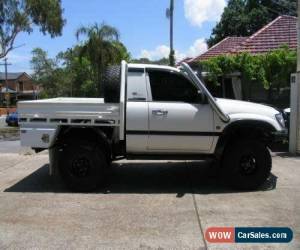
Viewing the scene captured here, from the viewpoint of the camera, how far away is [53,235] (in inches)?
229

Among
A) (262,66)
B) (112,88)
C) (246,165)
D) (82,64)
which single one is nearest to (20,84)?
(82,64)

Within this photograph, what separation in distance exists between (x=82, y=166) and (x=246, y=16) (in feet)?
134

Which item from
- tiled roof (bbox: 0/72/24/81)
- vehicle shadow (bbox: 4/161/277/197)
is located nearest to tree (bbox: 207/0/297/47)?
vehicle shadow (bbox: 4/161/277/197)

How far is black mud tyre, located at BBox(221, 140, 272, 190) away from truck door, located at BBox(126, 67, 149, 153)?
1.46m

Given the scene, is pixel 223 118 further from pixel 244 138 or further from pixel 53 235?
pixel 53 235

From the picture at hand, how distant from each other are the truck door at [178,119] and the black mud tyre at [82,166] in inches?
35.6

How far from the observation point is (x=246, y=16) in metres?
45.9

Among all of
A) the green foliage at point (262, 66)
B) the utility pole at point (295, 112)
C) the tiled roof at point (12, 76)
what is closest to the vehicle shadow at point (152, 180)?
the utility pole at point (295, 112)

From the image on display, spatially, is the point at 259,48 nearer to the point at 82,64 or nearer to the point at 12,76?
the point at 82,64

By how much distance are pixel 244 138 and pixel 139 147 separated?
Result: 180cm

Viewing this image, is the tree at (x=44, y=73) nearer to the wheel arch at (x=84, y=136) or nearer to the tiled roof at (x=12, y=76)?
the tiled roof at (x=12, y=76)

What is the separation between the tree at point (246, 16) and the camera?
150 feet

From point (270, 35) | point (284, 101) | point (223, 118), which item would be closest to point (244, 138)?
point (223, 118)

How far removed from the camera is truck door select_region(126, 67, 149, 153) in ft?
25.7
